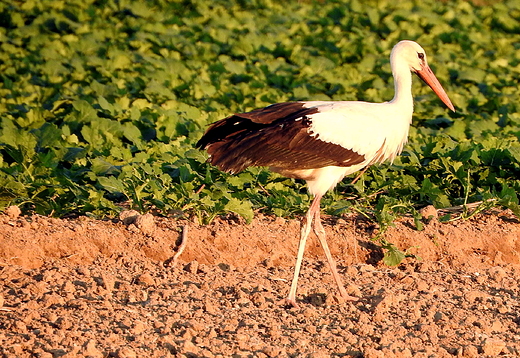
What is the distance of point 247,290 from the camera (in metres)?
5.88

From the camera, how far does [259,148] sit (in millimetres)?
5855

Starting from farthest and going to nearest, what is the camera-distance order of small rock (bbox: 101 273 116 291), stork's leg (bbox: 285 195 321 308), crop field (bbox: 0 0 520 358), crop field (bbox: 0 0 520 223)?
crop field (bbox: 0 0 520 223) → stork's leg (bbox: 285 195 321 308) → small rock (bbox: 101 273 116 291) → crop field (bbox: 0 0 520 358)

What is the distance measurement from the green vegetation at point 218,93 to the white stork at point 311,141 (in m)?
0.63

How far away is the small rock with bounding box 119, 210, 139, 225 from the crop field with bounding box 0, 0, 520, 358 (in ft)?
0.27

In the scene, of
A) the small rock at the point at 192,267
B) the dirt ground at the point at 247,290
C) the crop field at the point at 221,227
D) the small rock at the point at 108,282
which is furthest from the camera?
the small rock at the point at 192,267

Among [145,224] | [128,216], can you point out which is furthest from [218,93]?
[145,224]

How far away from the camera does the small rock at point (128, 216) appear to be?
6.45 m

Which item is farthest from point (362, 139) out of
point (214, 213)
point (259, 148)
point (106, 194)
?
point (106, 194)

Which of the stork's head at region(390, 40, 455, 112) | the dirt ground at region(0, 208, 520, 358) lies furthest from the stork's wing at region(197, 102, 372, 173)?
the stork's head at region(390, 40, 455, 112)

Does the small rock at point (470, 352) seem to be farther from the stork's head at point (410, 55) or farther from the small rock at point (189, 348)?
the stork's head at point (410, 55)

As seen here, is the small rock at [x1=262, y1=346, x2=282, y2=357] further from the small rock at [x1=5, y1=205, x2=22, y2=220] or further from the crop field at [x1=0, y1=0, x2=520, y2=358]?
the small rock at [x1=5, y1=205, x2=22, y2=220]

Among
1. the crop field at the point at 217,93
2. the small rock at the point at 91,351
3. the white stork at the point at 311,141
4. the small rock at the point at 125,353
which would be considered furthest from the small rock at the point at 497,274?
the small rock at the point at 91,351

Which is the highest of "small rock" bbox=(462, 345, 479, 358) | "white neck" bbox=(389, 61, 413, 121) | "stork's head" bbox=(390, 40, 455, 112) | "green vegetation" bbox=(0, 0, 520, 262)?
"stork's head" bbox=(390, 40, 455, 112)

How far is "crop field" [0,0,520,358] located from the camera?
16.9ft
